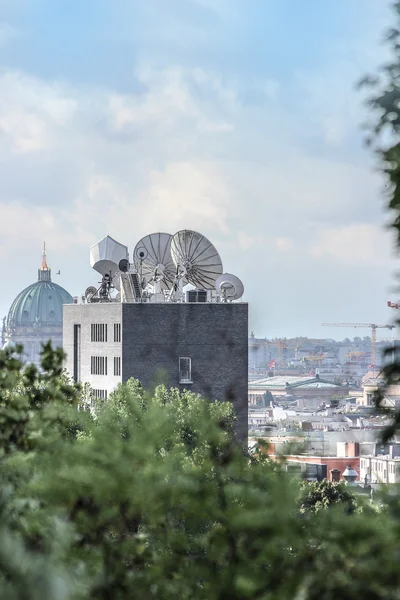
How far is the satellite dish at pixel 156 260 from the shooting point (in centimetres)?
8112

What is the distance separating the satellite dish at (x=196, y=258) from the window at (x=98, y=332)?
22.7ft

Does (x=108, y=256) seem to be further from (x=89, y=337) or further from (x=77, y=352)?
(x=77, y=352)

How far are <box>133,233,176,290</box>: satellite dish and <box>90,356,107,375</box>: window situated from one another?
5.92 m

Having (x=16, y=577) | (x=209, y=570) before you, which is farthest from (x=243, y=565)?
(x=16, y=577)

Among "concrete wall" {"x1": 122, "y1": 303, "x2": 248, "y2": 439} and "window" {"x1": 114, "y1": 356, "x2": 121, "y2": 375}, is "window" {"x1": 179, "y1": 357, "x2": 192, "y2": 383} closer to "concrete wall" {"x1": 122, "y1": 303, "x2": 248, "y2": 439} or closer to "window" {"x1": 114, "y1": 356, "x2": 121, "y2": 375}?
"concrete wall" {"x1": 122, "y1": 303, "x2": 248, "y2": 439}

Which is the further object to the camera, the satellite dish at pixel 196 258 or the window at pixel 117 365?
the window at pixel 117 365

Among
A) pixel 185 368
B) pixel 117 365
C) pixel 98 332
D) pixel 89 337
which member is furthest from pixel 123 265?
pixel 89 337

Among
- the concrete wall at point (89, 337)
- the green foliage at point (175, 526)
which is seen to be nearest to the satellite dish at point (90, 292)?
the concrete wall at point (89, 337)

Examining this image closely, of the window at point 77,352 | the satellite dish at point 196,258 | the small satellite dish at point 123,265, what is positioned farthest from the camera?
the window at point 77,352

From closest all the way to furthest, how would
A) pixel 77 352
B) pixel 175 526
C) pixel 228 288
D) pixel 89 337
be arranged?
pixel 175 526
pixel 228 288
pixel 89 337
pixel 77 352

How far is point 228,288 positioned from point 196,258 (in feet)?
9.65

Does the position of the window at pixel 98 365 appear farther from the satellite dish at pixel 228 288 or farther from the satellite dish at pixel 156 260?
the satellite dish at pixel 228 288

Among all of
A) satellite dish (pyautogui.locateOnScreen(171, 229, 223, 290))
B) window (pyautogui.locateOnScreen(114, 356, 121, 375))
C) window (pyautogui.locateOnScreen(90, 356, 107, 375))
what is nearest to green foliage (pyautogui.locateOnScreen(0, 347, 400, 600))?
satellite dish (pyautogui.locateOnScreen(171, 229, 223, 290))

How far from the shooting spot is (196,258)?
76.3 m
